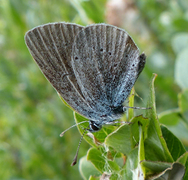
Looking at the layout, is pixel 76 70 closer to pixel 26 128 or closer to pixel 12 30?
pixel 26 128

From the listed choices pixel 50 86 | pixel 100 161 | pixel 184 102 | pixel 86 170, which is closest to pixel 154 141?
pixel 100 161

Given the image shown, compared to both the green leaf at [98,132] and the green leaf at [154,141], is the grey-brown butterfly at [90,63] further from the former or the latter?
the green leaf at [154,141]

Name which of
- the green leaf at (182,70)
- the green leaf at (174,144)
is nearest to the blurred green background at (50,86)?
the green leaf at (182,70)

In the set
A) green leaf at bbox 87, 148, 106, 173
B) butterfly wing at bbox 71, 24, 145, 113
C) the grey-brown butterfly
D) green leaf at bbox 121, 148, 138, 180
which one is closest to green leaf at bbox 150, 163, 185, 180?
green leaf at bbox 121, 148, 138, 180

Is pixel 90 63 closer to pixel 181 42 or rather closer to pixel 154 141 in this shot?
pixel 154 141

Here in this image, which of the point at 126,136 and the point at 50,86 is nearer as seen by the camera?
the point at 126,136

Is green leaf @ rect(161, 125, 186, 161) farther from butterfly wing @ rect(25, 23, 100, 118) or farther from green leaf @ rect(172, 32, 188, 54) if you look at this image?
green leaf @ rect(172, 32, 188, 54)
